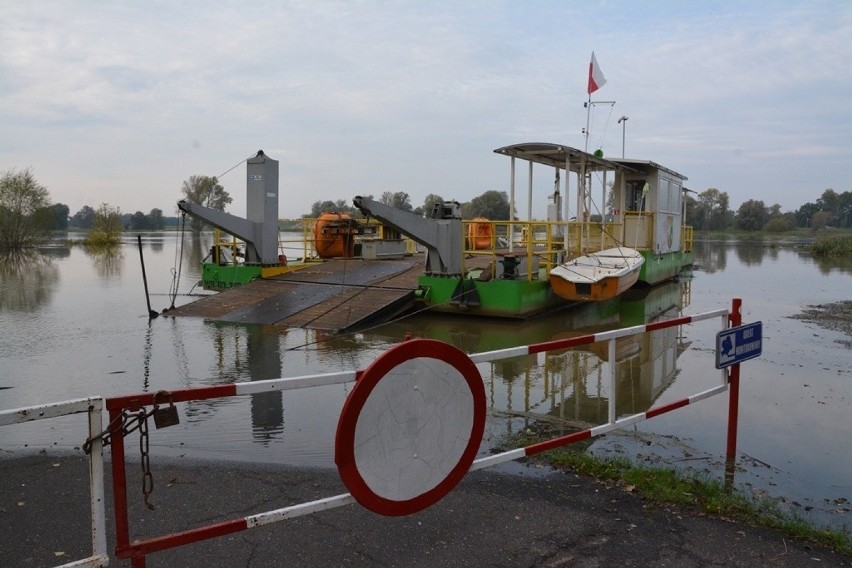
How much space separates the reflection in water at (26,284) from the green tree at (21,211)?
1800 cm

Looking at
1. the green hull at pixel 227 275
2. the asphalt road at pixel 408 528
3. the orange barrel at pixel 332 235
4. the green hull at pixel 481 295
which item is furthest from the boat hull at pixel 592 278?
the asphalt road at pixel 408 528

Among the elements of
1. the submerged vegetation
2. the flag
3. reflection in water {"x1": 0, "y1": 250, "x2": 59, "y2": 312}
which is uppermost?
the flag

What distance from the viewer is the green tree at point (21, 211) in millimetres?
47812

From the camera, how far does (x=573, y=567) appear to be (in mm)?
3592

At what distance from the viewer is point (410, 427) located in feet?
11.8

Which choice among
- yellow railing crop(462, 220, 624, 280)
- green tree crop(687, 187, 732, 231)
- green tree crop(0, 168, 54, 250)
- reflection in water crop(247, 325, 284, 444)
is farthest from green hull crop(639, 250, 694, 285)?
green tree crop(687, 187, 732, 231)

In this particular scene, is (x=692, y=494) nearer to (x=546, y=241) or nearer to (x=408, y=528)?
(x=408, y=528)

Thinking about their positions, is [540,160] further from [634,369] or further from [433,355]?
[433,355]

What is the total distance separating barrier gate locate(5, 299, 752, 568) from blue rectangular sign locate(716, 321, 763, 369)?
2.19 meters

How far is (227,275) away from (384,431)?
1468cm

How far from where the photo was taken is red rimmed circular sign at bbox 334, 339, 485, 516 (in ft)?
11.0

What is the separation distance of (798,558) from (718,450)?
7.15 feet

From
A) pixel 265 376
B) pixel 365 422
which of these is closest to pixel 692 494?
pixel 365 422

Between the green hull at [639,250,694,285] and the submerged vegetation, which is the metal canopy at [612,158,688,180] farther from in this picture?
the submerged vegetation
